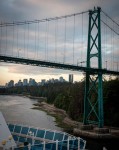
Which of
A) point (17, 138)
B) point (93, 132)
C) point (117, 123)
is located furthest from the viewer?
point (117, 123)

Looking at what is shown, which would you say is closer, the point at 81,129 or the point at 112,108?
the point at 81,129

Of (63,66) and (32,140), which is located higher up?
(63,66)

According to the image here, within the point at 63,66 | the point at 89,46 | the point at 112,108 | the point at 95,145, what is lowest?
the point at 95,145

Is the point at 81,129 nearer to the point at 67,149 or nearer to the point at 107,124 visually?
the point at 107,124

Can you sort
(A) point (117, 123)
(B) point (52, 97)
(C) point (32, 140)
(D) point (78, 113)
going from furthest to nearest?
(B) point (52, 97)
(D) point (78, 113)
(A) point (117, 123)
(C) point (32, 140)

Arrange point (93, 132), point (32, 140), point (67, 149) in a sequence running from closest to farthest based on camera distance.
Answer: point (67, 149), point (32, 140), point (93, 132)

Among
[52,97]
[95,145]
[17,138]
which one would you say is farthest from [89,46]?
[52,97]

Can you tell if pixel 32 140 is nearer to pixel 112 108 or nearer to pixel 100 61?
pixel 100 61

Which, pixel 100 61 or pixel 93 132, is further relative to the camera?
pixel 100 61

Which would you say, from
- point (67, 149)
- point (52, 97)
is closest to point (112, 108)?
point (67, 149)
